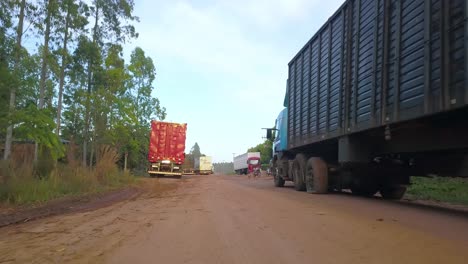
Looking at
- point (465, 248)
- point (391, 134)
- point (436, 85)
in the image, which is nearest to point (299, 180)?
point (391, 134)

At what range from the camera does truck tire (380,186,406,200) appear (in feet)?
45.2

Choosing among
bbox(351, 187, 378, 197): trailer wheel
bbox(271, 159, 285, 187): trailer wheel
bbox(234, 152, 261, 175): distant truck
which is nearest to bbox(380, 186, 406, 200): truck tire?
bbox(351, 187, 378, 197): trailer wheel

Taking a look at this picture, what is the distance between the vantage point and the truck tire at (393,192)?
1378cm

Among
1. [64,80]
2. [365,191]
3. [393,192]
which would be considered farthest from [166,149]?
[393,192]

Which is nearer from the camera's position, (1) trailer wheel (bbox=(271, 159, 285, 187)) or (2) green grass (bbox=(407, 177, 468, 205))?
(2) green grass (bbox=(407, 177, 468, 205))

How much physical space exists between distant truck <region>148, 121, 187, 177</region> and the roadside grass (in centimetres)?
1510

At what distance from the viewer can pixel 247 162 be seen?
215 feet

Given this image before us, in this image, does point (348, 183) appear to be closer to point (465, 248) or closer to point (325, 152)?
point (325, 152)

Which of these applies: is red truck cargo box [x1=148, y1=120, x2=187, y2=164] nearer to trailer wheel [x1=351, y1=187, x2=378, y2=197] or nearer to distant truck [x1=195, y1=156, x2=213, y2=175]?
trailer wheel [x1=351, y1=187, x2=378, y2=197]

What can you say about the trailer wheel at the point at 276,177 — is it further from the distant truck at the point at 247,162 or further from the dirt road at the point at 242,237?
the distant truck at the point at 247,162

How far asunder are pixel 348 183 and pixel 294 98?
476 cm

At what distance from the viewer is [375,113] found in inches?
404

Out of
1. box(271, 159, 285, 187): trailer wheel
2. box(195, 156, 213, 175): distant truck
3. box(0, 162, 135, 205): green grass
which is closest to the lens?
box(0, 162, 135, 205): green grass

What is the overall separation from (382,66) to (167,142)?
26.7m
